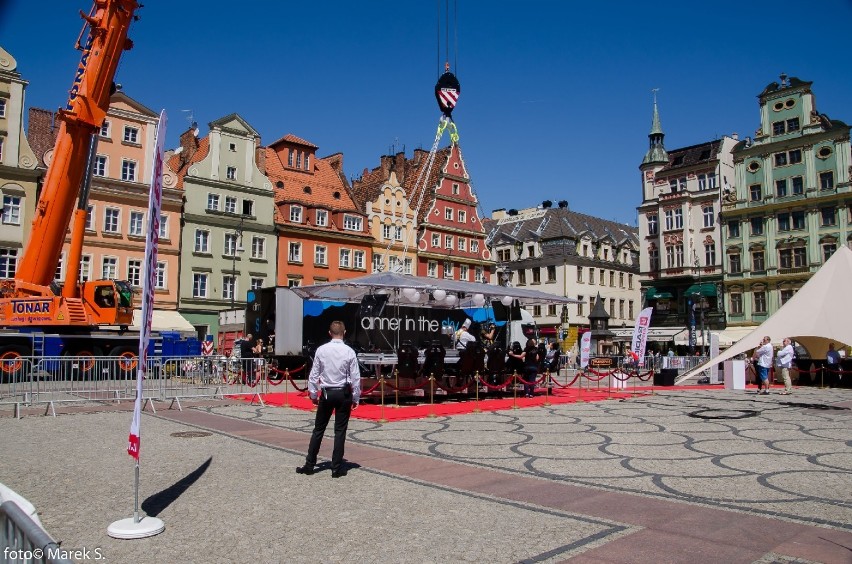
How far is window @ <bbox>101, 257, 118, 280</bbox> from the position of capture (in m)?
40.3

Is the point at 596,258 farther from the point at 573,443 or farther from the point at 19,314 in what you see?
the point at 573,443

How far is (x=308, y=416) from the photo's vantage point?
15219 mm

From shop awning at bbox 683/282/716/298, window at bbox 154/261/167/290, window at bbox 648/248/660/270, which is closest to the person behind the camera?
window at bbox 154/261/167/290

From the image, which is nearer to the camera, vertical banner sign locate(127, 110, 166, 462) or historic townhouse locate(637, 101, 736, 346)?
vertical banner sign locate(127, 110, 166, 462)

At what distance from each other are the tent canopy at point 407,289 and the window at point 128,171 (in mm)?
23357

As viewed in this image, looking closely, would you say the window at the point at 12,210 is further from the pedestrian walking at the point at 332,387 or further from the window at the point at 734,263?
the window at the point at 734,263

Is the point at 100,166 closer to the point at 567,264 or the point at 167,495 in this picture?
the point at 167,495

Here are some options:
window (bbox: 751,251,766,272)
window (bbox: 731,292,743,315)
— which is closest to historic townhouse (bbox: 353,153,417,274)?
window (bbox: 731,292,743,315)

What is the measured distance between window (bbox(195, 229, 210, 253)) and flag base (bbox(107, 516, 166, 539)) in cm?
3986

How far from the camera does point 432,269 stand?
55.4 m

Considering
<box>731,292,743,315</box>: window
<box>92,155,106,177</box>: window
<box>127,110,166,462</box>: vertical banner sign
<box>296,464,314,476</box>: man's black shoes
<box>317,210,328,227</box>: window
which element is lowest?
<box>296,464,314,476</box>: man's black shoes

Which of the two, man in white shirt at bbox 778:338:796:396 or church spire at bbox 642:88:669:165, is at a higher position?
church spire at bbox 642:88:669:165

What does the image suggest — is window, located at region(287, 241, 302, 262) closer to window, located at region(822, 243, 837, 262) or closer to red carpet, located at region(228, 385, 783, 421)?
red carpet, located at region(228, 385, 783, 421)

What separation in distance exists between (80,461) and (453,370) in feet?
40.9
